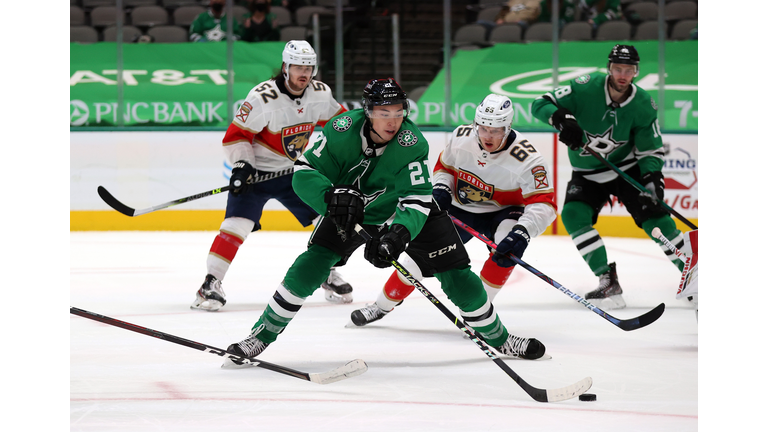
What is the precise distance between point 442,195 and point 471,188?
0.13 meters

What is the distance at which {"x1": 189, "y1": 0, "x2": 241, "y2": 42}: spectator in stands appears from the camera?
7105 millimetres

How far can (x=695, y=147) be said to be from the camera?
623 centimetres

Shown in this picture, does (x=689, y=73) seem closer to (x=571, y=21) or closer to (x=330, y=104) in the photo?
(x=571, y=21)

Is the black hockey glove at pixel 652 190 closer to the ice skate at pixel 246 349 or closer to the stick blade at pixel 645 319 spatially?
the stick blade at pixel 645 319

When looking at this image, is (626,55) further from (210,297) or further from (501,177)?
(210,297)

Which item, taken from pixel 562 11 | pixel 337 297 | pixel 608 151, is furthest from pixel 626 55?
pixel 562 11

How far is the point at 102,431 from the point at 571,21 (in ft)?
18.5

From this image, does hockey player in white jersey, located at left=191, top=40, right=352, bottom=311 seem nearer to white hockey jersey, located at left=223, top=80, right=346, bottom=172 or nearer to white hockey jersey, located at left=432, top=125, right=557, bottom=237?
white hockey jersey, located at left=223, top=80, right=346, bottom=172

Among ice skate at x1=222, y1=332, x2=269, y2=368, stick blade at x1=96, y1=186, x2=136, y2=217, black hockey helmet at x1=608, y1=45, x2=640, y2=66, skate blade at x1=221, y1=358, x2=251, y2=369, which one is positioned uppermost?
black hockey helmet at x1=608, y1=45, x2=640, y2=66

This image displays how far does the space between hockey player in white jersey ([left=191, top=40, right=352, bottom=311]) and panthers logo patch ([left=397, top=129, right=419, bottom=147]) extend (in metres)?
1.15

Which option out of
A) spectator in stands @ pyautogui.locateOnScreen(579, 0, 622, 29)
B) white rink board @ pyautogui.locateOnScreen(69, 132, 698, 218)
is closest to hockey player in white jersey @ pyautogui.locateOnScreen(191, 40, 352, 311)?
white rink board @ pyautogui.locateOnScreen(69, 132, 698, 218)

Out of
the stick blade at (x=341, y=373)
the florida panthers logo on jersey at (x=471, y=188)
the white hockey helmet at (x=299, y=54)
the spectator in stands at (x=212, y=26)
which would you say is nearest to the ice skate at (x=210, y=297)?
the white hockey helmet at (x=299, y=54)

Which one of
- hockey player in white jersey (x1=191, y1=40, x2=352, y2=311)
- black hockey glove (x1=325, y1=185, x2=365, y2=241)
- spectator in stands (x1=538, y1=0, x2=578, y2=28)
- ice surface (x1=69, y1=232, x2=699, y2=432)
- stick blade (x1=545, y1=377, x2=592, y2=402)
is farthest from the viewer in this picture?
spectator in stands (x1=538, y1=0, x2=578, y2=28)
